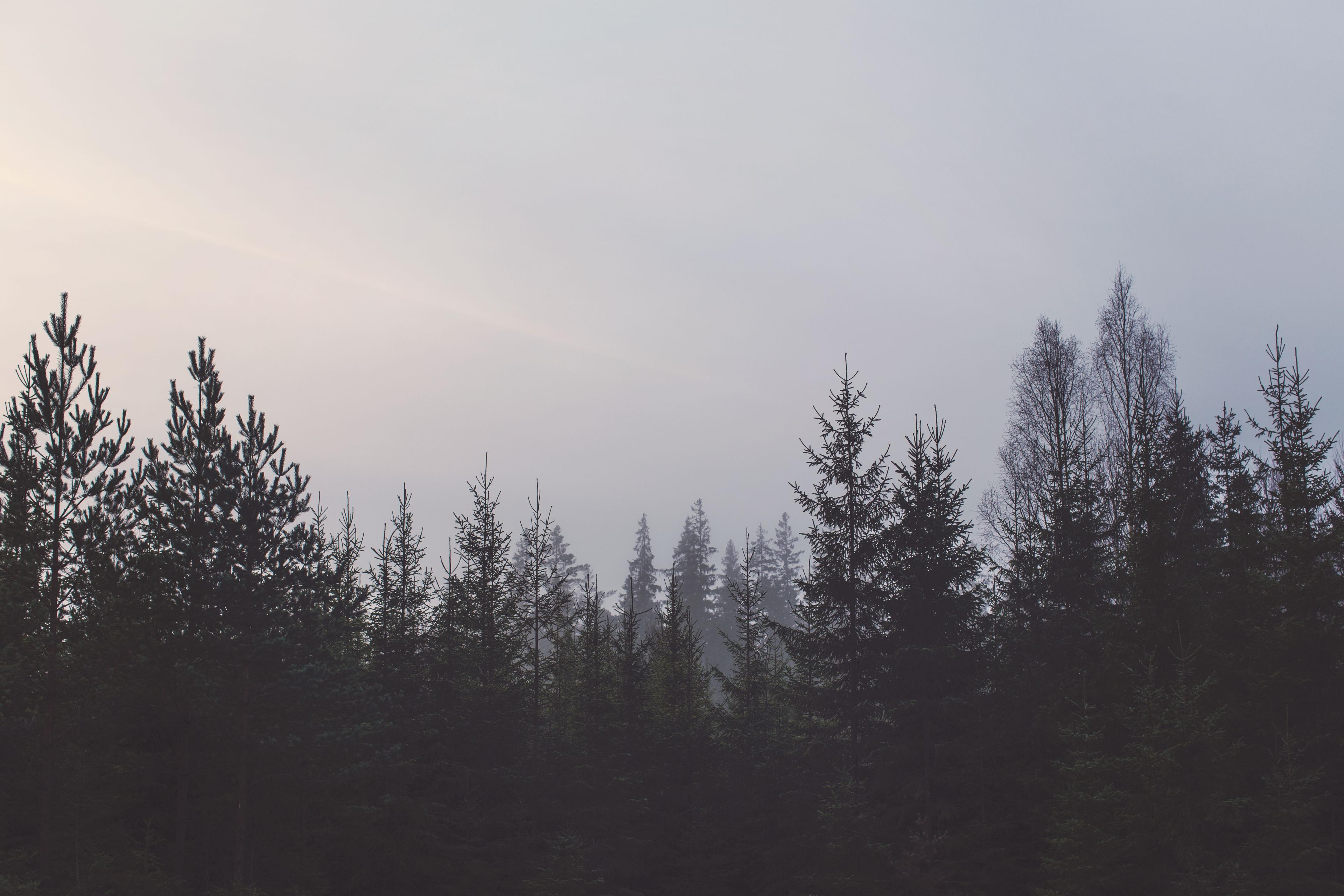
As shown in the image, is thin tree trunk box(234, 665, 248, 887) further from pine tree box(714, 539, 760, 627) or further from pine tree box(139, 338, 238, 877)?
pine tree box(714, 539, 760, 627)

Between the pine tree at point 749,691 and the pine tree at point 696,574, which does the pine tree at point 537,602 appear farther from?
the pine tree at point 696,574

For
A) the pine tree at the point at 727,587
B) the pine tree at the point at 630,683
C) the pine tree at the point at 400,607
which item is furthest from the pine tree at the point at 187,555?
the pine tree at the point at 727,587

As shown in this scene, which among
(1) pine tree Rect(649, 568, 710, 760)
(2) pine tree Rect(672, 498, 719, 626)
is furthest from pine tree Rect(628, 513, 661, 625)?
(1) pine tree Rect(649, 568, 710, 760)

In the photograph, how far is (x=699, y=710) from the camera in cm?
3372

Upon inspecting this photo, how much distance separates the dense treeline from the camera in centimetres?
1764

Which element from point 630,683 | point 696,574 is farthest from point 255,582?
point 696,574

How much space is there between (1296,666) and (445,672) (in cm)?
2256

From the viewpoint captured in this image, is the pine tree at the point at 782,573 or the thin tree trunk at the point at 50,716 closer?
the thin tree trunk at the point at 50,716

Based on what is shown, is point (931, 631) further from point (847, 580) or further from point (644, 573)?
point (644, 573)

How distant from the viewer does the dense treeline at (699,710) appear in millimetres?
17641

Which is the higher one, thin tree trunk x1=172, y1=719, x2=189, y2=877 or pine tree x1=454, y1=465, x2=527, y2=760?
pine tree x1=454, y1=465, x2=527, y2=760

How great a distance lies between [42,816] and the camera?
17.0 meters

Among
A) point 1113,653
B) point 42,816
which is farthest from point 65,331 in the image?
point 1113,653

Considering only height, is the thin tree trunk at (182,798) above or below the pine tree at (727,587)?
below
